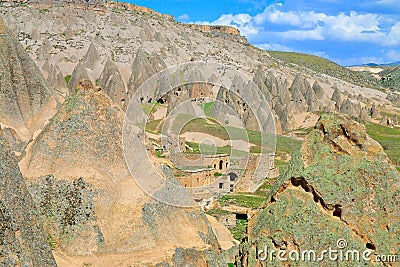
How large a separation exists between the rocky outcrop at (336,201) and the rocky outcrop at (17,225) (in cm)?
277

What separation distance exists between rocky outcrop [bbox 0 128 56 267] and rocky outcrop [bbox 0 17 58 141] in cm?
753

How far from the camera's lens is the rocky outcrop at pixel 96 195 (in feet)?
27.1

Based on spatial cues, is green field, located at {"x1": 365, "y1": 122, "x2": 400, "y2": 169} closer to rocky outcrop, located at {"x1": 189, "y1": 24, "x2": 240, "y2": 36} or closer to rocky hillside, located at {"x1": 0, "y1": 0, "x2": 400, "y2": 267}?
rocky hillside, located at {"x1": 0, "y1": 0, "x2": 400, "y2": 267}

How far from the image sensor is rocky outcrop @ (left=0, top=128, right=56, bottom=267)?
4688 mm

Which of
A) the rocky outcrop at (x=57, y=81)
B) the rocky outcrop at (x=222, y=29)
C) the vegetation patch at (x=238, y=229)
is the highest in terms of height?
the rocky outcrop at (x=222, y=29)

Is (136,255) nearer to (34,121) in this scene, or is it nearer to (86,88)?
(86,88)

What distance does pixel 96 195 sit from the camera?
8.51 m

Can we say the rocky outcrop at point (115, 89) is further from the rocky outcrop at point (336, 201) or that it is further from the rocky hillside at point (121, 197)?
the rocky outcrop at point (336, 201)

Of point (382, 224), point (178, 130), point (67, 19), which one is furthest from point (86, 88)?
point (67, 19)

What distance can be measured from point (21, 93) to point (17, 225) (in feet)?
30.9

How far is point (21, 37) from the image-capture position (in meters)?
Result: 70.8

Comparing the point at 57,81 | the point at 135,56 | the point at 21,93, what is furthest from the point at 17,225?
the point at 135,56

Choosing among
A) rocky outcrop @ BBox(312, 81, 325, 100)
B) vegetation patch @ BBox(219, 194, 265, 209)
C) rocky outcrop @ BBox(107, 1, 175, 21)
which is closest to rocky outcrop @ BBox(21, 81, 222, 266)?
vegetation patch @ BBox(219, 194, 265, 209)

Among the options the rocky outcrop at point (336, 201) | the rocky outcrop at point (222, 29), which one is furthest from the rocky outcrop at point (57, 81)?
the rocky outcrop at point (222, 29)
